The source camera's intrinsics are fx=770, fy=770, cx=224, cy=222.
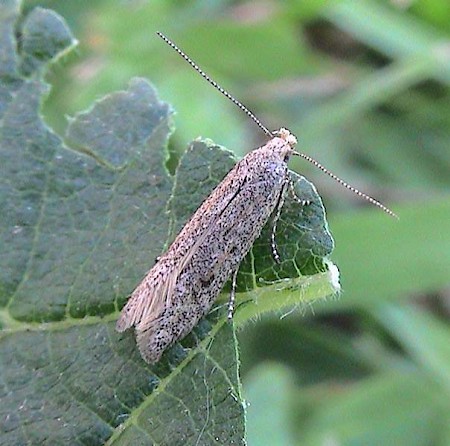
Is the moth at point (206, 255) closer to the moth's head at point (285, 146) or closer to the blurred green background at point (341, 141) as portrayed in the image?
the moth's head at point (285, 146)

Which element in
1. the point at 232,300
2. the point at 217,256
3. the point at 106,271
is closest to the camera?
the point at 232,300

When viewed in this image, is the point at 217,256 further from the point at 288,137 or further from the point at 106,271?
the point at 288,137

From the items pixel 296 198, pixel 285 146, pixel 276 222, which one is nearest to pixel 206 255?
pixel 276 222

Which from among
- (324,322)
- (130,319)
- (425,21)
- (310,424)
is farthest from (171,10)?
(130,319)

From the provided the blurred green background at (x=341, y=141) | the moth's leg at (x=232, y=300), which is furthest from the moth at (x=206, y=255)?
the blurred green background at (x=341, y=141)

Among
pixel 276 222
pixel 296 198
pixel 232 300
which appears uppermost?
pixel 296 198

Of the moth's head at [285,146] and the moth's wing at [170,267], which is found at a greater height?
the moth's head at [285,146]
